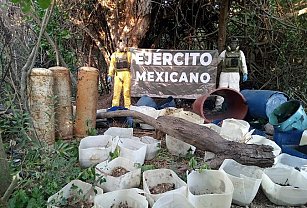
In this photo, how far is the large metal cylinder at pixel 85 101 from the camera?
3719 millimetres

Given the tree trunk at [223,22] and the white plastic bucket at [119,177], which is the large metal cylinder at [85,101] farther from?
the tree trunk at [223,22]

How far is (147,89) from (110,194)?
3.71 meters

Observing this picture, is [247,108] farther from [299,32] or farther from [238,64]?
[299,32]

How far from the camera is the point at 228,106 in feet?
16.8

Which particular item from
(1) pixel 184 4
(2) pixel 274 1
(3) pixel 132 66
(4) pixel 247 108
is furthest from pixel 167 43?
(4) pixel 247 108

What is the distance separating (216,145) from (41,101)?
1.74 meters

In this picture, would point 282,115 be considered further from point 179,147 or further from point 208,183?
point 208,183

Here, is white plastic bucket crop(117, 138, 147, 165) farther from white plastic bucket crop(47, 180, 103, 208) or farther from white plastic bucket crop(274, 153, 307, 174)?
white plastic bucket crop(274, 153, 307, 174)

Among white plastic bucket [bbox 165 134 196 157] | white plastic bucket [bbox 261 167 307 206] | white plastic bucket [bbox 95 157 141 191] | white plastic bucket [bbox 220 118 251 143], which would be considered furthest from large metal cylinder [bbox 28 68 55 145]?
white plastic bucket [bbox 261 167 307 206]

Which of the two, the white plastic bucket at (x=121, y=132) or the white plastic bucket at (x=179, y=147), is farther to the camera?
the white plastic bucket at (x=121, y=132)

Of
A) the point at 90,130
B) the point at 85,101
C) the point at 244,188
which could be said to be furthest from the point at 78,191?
the point at 85,101

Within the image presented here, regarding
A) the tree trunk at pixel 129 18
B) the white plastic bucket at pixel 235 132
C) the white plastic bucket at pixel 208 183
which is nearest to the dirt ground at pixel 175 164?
the white plastic bucket at pixel 208 183

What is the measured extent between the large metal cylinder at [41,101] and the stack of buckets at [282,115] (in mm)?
2390

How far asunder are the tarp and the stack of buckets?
4.02 feet
